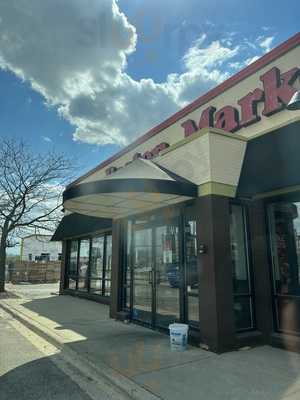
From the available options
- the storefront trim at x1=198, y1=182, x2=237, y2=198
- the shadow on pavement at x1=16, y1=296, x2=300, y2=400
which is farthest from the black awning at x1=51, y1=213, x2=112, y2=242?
the storefront trim at x1=198, y1=182, x2=237, y2=198

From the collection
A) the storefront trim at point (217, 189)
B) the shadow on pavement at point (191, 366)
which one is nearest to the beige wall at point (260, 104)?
the storefront trim at point (217, 189)

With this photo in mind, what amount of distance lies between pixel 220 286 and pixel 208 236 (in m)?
0.97

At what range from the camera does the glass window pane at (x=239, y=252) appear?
6.75 m

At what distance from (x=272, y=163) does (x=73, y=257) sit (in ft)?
42.0

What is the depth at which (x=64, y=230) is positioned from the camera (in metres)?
16.5

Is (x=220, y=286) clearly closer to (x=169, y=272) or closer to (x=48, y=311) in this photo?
(x=169, y=272)

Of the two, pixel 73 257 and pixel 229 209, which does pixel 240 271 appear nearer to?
pixel 229 209

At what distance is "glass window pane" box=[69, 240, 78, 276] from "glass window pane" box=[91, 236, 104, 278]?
231 centimetres

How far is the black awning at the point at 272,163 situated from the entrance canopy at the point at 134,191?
3.81ft

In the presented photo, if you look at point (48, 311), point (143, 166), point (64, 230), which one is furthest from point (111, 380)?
point (64, 230)

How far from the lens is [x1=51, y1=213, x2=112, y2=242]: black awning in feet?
41.7

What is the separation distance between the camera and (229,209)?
22.6 ft

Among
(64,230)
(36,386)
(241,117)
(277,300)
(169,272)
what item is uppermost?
(241,117)

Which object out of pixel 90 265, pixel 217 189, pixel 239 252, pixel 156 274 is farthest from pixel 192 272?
pixel 90 265
